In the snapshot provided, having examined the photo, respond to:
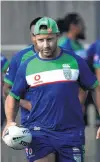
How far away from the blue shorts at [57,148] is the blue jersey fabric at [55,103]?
10cm

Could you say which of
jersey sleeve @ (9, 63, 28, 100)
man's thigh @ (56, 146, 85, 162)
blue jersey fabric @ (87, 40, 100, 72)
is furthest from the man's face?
blue jersey fabric @ (87, 40, 100, 72)

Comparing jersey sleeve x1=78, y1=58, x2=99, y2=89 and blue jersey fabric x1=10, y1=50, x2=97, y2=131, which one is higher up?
jersey sleeve x1=78, y1=58, x2=99, y2=89

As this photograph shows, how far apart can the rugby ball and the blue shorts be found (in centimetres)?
11

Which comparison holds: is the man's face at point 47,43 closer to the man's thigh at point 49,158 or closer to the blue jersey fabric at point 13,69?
the man's thigh at point 49,158

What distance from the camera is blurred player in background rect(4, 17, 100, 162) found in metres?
7.13

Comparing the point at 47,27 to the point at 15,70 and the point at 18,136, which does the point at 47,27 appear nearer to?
the point at 18,136

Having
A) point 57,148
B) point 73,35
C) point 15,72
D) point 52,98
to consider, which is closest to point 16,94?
point 52,98

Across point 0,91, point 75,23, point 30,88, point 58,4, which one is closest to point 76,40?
point 75,23

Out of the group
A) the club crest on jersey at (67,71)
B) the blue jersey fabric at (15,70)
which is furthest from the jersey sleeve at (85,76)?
the blue jersey fabric at (15,70)

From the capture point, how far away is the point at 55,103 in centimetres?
713

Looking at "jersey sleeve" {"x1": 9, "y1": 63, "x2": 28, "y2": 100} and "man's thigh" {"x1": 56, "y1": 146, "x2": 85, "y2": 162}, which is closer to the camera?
"man's thigh" {"x1": 56, "y1": 146, "x2": 85, "y2": 162}

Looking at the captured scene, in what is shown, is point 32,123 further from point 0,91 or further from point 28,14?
point 28,14

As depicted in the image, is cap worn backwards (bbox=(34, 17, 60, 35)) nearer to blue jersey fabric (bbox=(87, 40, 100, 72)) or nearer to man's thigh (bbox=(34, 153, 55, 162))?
man's thigh (bbox=(34, 153, 55, 162))

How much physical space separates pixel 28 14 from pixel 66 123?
9562 millimetres
